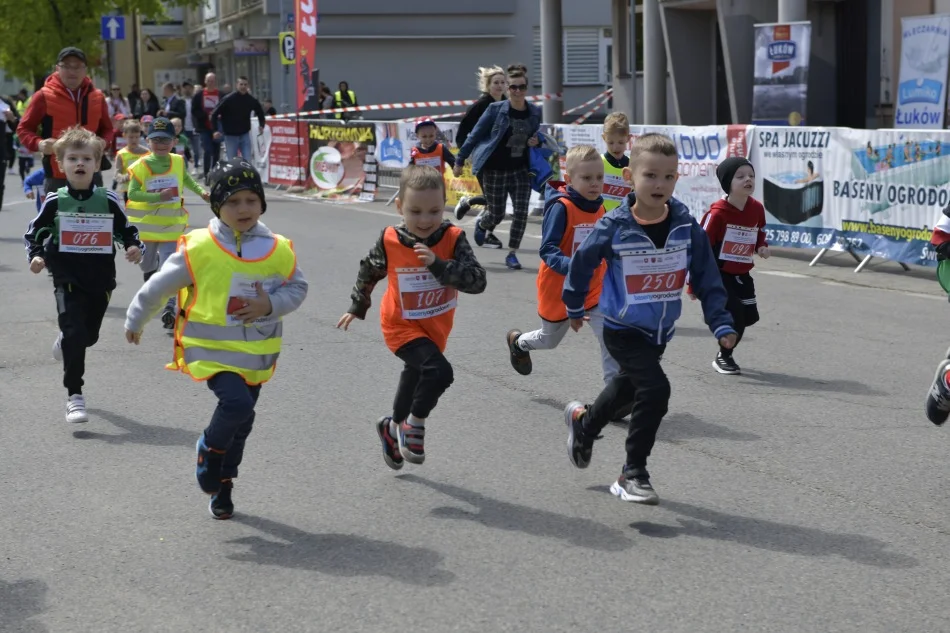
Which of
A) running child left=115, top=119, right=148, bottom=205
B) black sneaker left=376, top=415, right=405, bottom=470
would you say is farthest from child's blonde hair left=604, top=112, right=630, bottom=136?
black sneaker left=376, top=415, right=405, bottom=470

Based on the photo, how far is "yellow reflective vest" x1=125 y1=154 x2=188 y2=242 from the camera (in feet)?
36.7

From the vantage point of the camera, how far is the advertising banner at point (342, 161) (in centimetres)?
2423

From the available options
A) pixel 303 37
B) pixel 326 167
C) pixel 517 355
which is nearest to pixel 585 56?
pixel 303 37

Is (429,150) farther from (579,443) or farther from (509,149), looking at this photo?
(579,443)

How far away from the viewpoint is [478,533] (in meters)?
5.62

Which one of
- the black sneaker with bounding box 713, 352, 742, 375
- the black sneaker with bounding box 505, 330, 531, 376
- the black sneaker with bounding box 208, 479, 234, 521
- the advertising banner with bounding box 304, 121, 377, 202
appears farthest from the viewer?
the advertising banner with bounding box 304, 121, 377, 202

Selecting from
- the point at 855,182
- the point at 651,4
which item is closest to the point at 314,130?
the point at 651,4

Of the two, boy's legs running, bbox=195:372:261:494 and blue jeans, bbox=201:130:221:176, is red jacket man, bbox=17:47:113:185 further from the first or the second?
blue jeans, bbox=201:130:221:176

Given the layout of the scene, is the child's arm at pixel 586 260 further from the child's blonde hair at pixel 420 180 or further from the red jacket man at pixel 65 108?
the red jacket man at pixel 65 108

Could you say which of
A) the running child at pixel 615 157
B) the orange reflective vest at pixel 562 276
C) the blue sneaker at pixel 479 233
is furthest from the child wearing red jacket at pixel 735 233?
the blue sneaker at pixel 479 233

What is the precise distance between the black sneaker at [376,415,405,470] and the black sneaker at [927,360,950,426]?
2.42m

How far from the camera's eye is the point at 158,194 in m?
11.2

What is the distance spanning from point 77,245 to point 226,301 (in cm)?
262

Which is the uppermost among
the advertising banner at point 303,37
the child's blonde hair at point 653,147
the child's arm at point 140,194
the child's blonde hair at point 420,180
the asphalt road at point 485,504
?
the advertising banner at point 303,37
